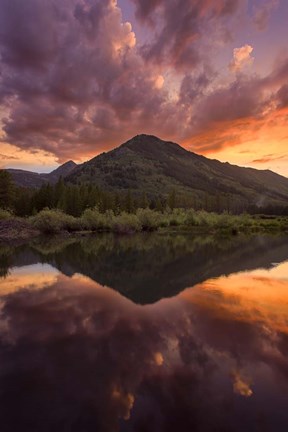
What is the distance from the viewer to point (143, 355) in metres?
10.3

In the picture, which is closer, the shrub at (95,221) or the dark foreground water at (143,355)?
the dark foreground water at (143,355)

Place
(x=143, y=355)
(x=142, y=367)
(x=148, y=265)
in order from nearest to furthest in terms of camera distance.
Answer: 1. (x=142, y=367)
2. (x=143, y=355)
3. (x=148, y=265)

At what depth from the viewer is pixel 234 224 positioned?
9544 centimetres

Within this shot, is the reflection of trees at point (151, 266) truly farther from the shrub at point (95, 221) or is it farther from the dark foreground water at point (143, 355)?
the shrub at point (95, 221)

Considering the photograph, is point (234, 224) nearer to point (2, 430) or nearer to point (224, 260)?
point (224, 260)

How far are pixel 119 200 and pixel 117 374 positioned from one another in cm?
12881

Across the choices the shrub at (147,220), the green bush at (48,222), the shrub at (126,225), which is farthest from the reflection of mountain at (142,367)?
the shrub at (147,220)

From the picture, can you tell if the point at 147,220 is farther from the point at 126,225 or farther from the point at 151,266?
the point at 151,266

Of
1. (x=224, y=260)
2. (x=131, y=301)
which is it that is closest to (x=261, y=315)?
(x=131, y=301)

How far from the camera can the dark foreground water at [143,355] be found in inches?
282

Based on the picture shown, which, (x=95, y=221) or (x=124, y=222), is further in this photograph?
(x=95, y=221)

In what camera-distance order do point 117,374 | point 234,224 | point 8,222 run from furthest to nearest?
point 234,224 < point 8,222 < point 117,374

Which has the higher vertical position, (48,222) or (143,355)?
(143,355)

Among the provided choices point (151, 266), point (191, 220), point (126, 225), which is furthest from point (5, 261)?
point (191, 220)
